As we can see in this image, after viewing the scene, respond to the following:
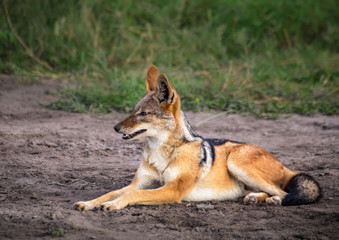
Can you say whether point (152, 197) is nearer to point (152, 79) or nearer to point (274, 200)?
point (274, 200)

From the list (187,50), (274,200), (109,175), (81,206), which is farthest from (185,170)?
(187,50)

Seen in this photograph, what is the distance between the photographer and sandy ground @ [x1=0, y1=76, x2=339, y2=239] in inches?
163

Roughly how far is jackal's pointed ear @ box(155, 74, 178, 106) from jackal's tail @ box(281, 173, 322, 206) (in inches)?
56.2

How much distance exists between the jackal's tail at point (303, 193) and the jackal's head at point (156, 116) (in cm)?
127

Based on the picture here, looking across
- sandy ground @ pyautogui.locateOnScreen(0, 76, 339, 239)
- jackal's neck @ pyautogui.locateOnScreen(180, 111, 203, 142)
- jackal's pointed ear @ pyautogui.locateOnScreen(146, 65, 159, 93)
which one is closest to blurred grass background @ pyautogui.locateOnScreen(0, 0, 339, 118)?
sandy ground @ pyautogui.locateOnScreen(0, 76, 339, 239)

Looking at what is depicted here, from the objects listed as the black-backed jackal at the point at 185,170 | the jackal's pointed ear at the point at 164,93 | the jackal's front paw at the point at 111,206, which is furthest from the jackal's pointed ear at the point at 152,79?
the jackal's front paw at the point at 111,206

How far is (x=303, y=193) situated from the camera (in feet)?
16.1

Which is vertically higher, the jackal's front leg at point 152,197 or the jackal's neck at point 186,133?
the jackal's neck at point 186,133

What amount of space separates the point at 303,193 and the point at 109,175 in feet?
7.00

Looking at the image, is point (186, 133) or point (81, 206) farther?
point (186, 133)

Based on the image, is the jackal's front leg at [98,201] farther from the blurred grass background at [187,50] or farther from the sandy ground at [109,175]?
the blurred grass background at [187,50]

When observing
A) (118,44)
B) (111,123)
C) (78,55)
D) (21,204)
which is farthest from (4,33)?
(21,204)

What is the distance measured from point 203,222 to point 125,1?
8.53 meters

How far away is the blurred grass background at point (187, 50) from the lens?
909 cm
